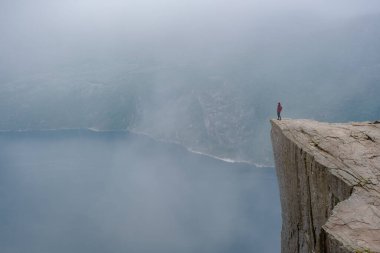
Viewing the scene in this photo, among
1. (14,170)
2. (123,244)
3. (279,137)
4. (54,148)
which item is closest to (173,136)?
(54,148)

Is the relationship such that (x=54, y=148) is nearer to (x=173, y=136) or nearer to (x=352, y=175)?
(x=173, y=136)

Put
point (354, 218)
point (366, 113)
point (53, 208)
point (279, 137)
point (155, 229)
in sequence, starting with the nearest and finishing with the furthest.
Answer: point (354, 218) < point (279, 137) < point (155, 229) < point (53, 208) < point (366, 113)

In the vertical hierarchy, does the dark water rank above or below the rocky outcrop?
below

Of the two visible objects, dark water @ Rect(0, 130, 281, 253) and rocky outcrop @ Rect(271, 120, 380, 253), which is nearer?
rocky outcrop @ Rect(271, 120, 380, 253)

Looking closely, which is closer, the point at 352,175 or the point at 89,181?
the point at 352,175
